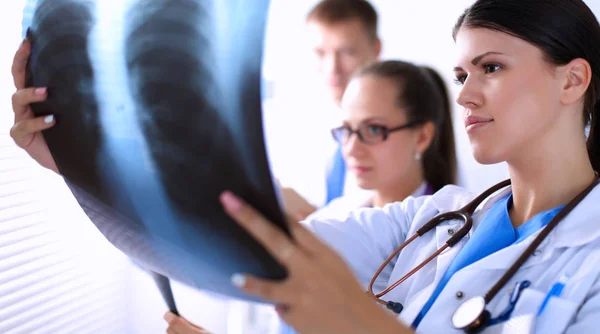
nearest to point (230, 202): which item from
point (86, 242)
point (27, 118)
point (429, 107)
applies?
point (27, 118)

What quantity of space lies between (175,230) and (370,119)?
1.03 meters

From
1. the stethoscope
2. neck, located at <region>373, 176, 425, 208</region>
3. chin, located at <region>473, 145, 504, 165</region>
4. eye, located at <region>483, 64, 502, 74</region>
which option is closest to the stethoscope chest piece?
the stethoscope

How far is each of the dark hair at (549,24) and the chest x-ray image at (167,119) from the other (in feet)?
1.84

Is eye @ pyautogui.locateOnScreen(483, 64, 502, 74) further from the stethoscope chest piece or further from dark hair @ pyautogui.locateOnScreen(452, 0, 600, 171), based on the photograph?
the stethoscope chest piece

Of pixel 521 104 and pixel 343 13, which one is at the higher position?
pixel 343 13

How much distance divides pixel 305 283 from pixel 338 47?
153cm

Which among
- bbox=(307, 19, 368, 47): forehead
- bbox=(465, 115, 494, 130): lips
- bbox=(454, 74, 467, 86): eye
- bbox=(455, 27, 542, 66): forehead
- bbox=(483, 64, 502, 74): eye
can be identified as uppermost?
bbox=(307, 19, 368, 47): forehead

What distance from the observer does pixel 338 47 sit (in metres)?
1.93

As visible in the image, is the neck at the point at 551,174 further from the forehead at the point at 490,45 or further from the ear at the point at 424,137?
the ear at the point at 424,137

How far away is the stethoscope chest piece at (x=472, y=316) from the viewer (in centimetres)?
80

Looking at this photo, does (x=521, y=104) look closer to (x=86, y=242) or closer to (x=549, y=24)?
(x=549, y=24)

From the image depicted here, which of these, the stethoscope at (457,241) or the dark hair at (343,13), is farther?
the dark hair at (343,13)

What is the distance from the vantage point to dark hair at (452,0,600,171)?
89 centimetres

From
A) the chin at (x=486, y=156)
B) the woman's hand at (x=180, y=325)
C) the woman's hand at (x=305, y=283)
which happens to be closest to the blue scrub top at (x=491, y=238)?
the chin at (x=486, y=156)
